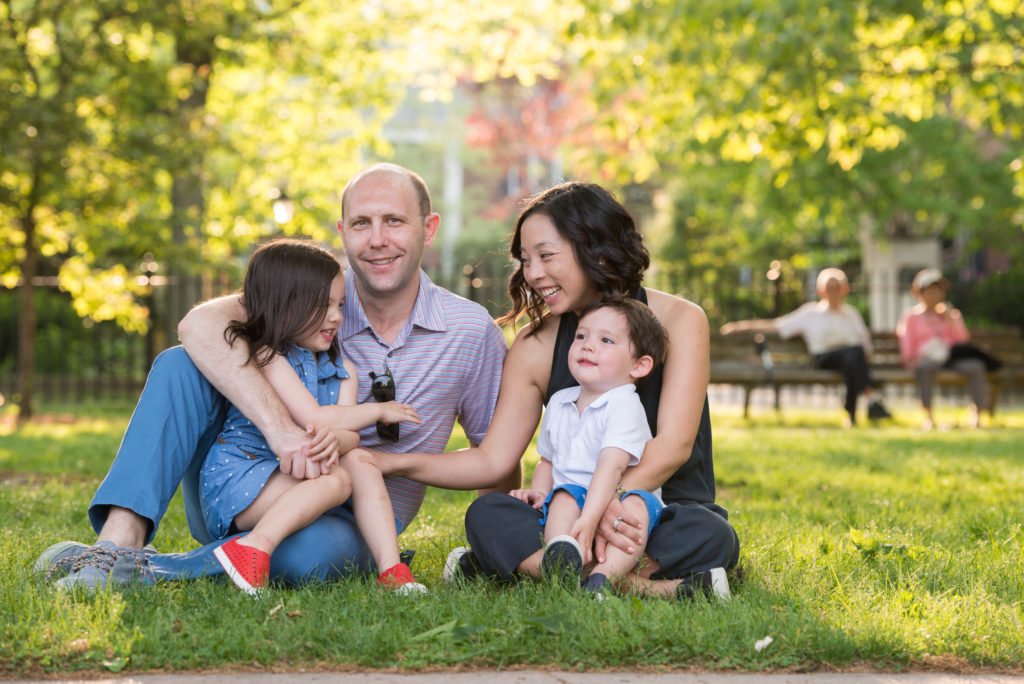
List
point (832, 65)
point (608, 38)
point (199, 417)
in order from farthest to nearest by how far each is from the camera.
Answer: point (608, 38) < point (832, 65) < point (199, 417)

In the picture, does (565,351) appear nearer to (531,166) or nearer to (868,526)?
(868,526)

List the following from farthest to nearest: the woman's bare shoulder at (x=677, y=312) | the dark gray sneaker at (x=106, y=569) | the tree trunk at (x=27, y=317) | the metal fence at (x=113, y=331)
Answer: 1. the metal fence at (x=113, y=331)
2. the tree trunk at (x=27, y=317)
3. the woman's bare shoulder at (x=677, y=312)
4. the dark gray sneaker at (x=106, y=569)

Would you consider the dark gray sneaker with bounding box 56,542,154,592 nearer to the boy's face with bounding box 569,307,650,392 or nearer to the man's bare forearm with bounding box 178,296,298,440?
the man's bare forearm with bounding box 178,296,298,440

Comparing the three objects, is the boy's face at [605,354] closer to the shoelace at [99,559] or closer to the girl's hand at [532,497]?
the girl's hand at [532,497]

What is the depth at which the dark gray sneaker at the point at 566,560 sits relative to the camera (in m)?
3.34

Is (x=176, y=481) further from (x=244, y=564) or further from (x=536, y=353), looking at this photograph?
(x=536, y=353)

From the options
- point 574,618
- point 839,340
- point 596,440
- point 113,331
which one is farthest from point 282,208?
point 574,618

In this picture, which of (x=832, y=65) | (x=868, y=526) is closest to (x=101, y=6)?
(x=832, y=65)

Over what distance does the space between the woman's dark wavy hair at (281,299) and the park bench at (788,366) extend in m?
8.56

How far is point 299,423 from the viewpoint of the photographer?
12.1ft

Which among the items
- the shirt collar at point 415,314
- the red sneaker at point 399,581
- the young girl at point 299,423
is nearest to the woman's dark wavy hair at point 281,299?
the young girl at point 299,423

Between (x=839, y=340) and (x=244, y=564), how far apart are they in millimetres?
9615

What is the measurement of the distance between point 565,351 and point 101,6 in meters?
8.67

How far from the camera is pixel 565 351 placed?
398cm
